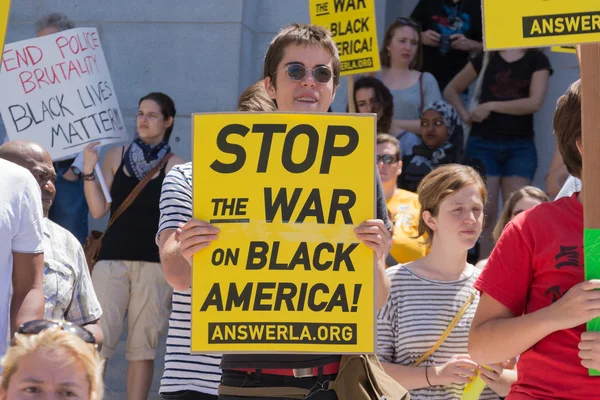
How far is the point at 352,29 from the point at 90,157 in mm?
1842

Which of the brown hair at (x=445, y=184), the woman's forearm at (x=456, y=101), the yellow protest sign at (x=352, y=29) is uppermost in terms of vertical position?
the yellow protest sign at (x=352, y=29)

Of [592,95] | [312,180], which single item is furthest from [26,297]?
[592,95]

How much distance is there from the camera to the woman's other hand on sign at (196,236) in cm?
330

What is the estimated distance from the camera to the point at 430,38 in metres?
8.49

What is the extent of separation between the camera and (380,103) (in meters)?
→ 7.23

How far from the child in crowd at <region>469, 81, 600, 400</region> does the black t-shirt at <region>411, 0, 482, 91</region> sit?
511 cm

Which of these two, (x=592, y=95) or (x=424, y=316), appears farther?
(x=424, y=316)

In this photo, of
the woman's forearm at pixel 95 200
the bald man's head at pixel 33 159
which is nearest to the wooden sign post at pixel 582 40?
the bald man's head at pixel 33 159

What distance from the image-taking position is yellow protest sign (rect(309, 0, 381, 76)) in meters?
7.21

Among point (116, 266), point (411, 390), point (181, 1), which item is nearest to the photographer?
point (411, 390)

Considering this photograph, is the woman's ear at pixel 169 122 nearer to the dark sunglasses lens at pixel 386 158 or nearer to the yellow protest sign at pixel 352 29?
the yellow protest sign at pixel 352 29

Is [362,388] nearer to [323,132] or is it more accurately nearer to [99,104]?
[323,132]

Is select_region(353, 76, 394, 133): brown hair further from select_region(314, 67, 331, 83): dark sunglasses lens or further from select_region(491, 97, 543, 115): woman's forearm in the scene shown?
select_region(314, 67, 331, 83): dark sunglasses lens

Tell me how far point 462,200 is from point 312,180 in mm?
1749
